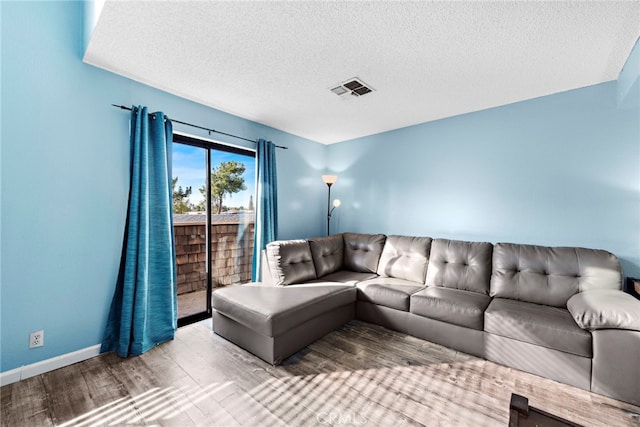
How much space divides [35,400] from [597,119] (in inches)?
190

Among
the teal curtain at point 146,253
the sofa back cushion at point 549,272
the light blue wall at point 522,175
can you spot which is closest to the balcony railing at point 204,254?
the teal curtain at point 146,253

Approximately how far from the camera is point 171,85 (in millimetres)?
2475

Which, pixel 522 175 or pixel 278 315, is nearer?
pixel 278 315

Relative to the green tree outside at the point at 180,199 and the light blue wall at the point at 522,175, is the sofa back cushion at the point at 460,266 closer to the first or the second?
the light blue wall at the point at 522,175

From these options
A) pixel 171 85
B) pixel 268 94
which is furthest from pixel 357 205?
pixel 171 85

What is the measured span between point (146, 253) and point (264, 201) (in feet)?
4.78

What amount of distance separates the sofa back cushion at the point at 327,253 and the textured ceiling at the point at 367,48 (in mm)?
1649

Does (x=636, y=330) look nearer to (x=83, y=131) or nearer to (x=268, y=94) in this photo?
(x=268, y=94)

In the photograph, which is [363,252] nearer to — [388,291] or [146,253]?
[388,291]

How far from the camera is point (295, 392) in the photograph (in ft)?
5.84

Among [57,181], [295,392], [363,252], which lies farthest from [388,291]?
[57,181]

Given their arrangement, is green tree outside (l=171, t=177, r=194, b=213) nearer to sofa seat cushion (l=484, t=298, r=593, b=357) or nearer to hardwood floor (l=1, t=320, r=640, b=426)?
hardwood floor (l=1, t=320, r=640, b=426)

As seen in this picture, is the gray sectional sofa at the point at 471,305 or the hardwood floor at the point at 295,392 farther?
the gray sectional sofa at the point at 471,305

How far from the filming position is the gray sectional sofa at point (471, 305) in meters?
1.77
